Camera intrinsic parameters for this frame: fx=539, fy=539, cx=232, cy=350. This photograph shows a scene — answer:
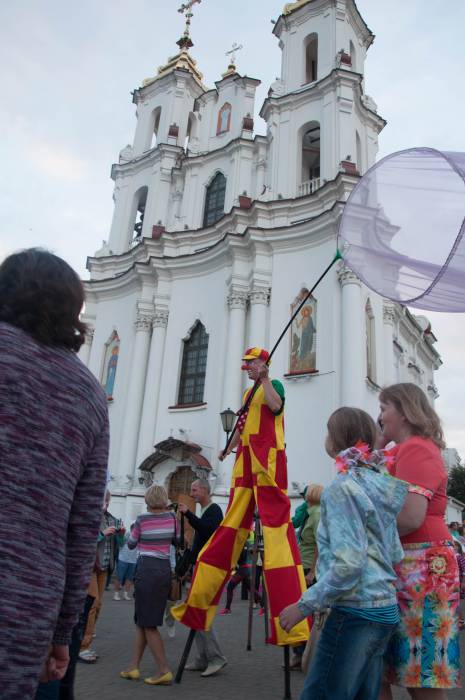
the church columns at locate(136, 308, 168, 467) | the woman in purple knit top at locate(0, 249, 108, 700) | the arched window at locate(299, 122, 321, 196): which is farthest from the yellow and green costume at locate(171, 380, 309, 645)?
the arched window at locate(299, 122, 321, 196)

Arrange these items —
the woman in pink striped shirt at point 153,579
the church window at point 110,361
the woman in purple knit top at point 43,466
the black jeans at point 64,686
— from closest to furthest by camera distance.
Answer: the woman in purple knit top at point 43,466 < the black jeans at point 64,686 < the woman in pink striped shirt at point 153,579 < the church window at point 110,361

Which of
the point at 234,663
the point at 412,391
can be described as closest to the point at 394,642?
the point at 412,391

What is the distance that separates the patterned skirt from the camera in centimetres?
242

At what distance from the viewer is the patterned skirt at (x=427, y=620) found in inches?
95.4

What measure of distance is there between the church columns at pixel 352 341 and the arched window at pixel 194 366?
588cm

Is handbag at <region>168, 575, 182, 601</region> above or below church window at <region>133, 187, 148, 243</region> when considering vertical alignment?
below

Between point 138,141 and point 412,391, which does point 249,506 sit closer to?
point 412,391

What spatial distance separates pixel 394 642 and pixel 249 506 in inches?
84.0

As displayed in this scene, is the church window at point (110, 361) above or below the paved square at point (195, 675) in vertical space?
above

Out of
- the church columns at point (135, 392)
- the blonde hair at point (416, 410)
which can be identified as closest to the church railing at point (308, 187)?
the church columns at point (135, 392)

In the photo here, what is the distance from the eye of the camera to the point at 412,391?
282 centimetres

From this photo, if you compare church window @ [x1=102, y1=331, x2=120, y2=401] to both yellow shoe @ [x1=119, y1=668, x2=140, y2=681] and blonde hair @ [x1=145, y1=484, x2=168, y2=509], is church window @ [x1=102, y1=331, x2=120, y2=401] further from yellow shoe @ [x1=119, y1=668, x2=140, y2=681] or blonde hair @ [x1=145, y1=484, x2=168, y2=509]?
yellow shoe @ [x1=119, y1=668, x2=140, y2=681]

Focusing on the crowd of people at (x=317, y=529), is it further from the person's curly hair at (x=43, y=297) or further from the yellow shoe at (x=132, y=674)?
the yellow shoe at (x=132, y=674)

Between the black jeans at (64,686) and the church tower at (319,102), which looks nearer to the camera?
A: the black jeans at (64,686)
